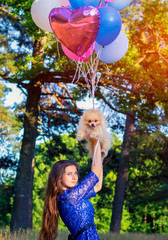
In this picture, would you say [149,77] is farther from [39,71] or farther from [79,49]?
[79,49]

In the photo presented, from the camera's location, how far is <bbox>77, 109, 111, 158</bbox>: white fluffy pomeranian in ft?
8.33

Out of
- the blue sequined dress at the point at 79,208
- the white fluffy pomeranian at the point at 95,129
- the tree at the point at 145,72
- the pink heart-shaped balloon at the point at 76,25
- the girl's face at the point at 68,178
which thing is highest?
the tree at the point at 145,72

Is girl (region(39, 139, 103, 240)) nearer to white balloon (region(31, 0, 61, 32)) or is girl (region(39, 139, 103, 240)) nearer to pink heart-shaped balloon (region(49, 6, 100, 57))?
pink heart-shaped balloon (region(49, 6, 100, 57))

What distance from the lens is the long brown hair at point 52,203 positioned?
8.55 ft

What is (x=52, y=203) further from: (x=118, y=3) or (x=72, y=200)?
(x=118, y=3)

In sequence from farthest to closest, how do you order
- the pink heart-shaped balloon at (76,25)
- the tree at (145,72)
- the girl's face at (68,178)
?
the tree at (145,72) → the pink heart-shaped balloon at (76,25) → the girl's face at (68,178)

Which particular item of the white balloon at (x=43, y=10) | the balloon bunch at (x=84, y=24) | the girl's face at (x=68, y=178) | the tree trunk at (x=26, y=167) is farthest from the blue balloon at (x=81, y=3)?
the tree trunk at (x=26, y=167)

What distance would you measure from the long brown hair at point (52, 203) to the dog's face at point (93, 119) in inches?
14.6

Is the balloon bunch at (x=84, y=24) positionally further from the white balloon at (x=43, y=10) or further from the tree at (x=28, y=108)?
the tree at (x=28, y=108)

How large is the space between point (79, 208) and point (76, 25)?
183 centimetres

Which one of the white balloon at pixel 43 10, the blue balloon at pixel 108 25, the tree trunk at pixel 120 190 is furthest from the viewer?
the tree trunk at pixel 120 190

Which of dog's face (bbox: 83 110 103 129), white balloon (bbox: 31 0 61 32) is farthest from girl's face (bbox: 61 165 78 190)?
white balloon (bbox: 31 0 61 32)

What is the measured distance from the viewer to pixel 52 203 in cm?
260

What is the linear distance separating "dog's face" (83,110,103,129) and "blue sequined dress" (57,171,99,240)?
15.1 inches
